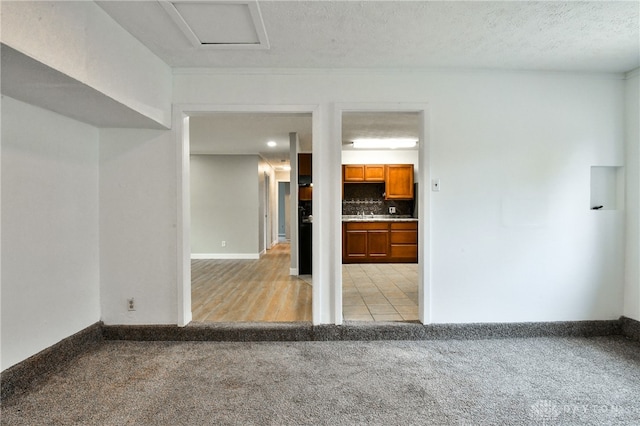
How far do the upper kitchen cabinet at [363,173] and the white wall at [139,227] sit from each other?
456 cm

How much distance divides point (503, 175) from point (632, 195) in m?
1.21

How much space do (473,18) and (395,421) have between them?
2598 millimetres

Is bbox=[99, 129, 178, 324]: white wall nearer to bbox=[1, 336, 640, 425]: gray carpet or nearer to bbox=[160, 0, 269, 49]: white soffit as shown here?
bbox=[1, 336, 640, 425]: gray carpet

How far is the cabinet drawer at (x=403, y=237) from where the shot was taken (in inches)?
262

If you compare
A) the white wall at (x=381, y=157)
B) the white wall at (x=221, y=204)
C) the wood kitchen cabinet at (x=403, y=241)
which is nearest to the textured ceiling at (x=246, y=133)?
the white wall at (x=221, y=204)

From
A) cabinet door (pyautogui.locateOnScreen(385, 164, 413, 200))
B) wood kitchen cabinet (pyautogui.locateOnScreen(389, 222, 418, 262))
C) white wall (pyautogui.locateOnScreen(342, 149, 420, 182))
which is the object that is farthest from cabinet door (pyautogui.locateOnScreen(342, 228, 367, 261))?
white wall (pyautogui.locateOnScreen(342, 149, 420, 182))

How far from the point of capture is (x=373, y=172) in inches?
280

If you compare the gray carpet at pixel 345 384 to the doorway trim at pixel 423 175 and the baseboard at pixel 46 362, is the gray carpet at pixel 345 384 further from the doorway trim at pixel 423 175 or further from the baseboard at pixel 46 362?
the doorway trim at pixel 423 175

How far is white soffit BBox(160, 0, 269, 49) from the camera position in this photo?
1988 millimetres

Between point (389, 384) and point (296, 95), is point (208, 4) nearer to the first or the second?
point (296, 95)

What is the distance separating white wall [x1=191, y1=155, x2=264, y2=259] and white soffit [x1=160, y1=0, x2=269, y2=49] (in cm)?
507

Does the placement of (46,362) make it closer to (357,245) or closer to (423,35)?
(423,35)

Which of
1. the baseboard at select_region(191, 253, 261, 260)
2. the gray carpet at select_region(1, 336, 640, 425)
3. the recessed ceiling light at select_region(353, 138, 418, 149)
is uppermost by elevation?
the recessed ceiling light at select_region(353, 138, 418, 149)

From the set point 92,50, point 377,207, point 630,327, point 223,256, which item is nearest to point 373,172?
point 377,207
